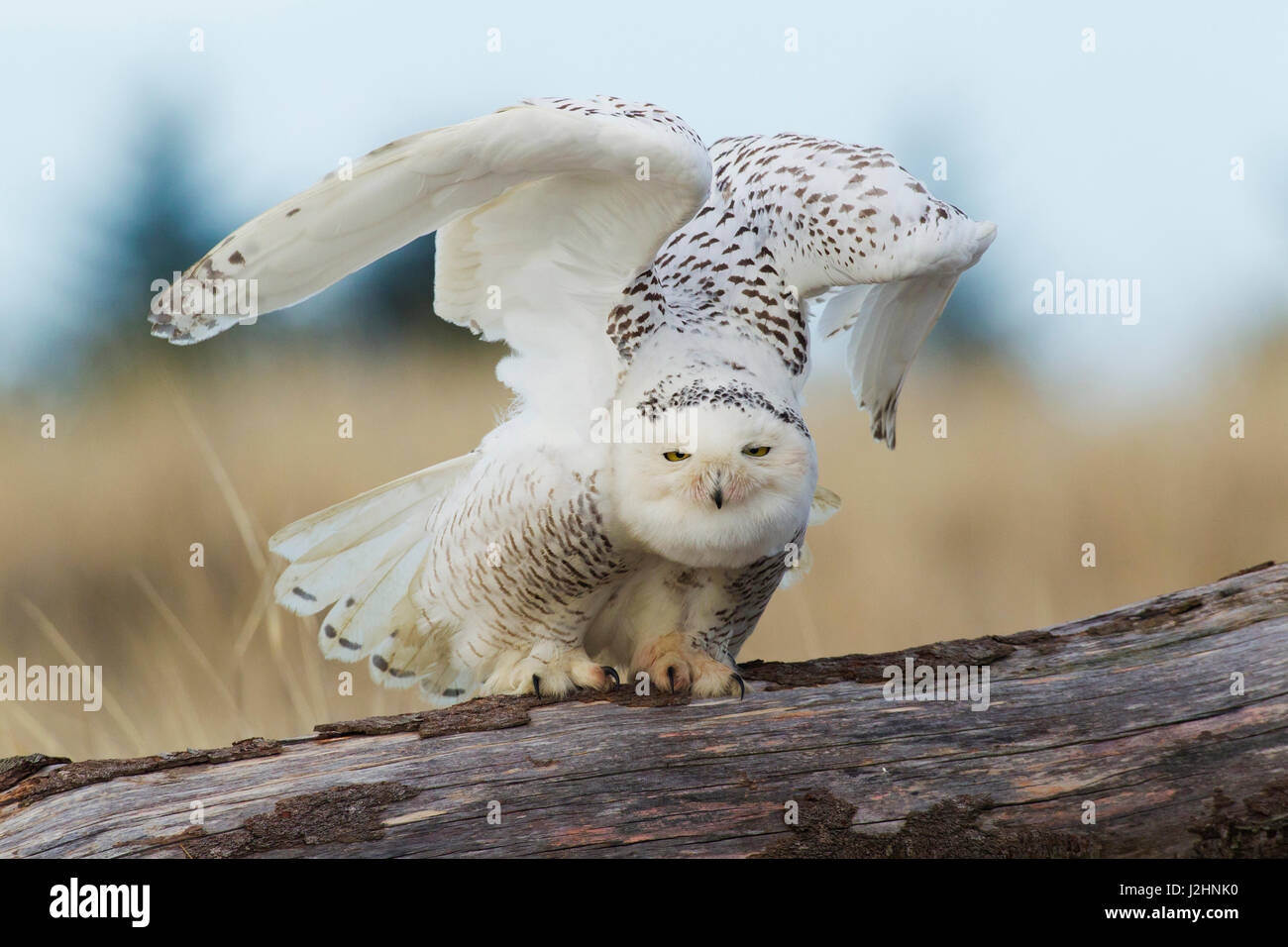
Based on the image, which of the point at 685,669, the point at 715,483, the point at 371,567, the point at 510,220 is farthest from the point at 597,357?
the point at 371,567

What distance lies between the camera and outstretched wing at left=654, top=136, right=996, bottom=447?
12.4ft

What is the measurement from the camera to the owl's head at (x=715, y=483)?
124 inches

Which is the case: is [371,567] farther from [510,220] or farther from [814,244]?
[814,244]

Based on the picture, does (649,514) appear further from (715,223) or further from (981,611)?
(981,611)

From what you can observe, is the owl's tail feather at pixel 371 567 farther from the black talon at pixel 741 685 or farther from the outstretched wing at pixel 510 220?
the black talon at pixel 741 685

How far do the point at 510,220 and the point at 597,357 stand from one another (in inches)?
20.6

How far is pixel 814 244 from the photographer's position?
3.89 meters

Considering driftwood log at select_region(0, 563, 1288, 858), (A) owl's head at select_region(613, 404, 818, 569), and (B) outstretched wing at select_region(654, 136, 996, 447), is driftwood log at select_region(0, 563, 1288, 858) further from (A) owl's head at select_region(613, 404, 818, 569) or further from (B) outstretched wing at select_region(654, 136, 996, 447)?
(B) outstretched wing at select_region(654, 136, 996, 447)

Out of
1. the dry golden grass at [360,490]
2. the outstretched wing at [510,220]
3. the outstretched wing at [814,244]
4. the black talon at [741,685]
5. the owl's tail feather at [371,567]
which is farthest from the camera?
the dry golden grass at [360,490]

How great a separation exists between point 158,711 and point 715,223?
12.7 ft

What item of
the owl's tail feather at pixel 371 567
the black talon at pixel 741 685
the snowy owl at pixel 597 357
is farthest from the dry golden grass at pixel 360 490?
the black talon at pixel 741 685

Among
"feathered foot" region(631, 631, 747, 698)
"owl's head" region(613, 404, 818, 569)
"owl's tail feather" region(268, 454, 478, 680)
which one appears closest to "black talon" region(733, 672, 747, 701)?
"feathered foot" region(631, 631, 747, 698)

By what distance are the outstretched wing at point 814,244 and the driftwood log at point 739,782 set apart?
1.36m

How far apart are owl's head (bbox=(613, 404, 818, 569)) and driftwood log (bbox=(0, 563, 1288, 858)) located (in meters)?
0.50
